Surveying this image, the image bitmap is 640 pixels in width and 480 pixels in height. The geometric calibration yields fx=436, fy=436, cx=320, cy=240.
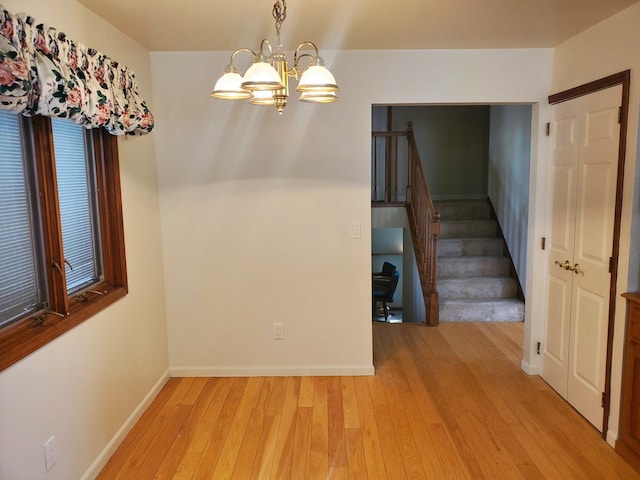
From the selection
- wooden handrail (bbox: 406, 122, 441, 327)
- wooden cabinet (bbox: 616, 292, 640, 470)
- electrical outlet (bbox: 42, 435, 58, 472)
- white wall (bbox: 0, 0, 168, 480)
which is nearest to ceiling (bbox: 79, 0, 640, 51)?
white wall (bbox: 0, 0, 168, 480)

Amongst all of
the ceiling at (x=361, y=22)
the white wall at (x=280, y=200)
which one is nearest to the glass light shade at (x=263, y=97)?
the ceiling at (x=361, y=22)

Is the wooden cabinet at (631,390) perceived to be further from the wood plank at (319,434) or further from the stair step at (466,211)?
the stair step at (466,211)

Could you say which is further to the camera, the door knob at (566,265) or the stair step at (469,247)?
the stair step at (469,247)

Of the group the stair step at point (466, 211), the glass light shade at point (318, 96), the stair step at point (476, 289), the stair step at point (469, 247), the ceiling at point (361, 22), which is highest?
the ceiling at point (361, 22)

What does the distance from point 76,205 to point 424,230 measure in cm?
353

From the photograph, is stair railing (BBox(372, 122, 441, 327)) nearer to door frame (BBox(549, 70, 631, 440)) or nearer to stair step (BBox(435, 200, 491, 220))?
stair step (BBox(435, 200, 491, 220))

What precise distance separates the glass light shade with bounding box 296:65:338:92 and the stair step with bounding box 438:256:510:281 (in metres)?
3.93

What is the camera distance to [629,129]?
225 centimetres

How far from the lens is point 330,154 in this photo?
3135 mm

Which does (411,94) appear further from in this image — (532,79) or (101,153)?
(101,153)

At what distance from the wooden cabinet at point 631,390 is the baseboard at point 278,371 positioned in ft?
5.23

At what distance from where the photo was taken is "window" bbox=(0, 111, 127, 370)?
1.79 meters

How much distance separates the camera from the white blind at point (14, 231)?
1.76 meters

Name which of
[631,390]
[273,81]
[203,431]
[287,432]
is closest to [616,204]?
[631,390]
